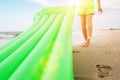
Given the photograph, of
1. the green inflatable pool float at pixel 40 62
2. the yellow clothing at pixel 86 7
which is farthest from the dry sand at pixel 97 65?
the yellow clothing at pixel 86 7

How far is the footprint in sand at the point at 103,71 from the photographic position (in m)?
2.09

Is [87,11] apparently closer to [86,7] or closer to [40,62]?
[86,7]

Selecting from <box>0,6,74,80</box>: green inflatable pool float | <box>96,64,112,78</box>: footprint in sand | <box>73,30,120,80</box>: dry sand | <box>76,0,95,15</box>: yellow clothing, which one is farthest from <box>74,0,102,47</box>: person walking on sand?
<box>0,6,74,80</box>: green inflatable pool float

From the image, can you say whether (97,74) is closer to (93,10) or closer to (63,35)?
(63,35)

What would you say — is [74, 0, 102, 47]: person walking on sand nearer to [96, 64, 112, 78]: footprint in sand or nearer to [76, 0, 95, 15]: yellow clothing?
[76, 0, 95, 15]: yellow clothing

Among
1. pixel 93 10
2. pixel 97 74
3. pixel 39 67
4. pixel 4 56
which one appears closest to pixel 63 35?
pixel 97 74

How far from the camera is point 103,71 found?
220 cm

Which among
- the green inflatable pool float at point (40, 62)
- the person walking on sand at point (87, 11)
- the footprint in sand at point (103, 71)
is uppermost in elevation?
the person walking on sand at point (87, 11)

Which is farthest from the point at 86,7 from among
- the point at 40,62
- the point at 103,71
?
the point at 40,62

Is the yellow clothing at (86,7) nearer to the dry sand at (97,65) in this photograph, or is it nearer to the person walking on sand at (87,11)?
the person walking on sand at (87,11)

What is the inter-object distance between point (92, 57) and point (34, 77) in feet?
5.12

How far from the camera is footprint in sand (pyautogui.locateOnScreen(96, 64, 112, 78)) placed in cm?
209

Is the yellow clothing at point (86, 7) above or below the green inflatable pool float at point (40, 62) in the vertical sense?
above

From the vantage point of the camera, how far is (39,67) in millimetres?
1377
